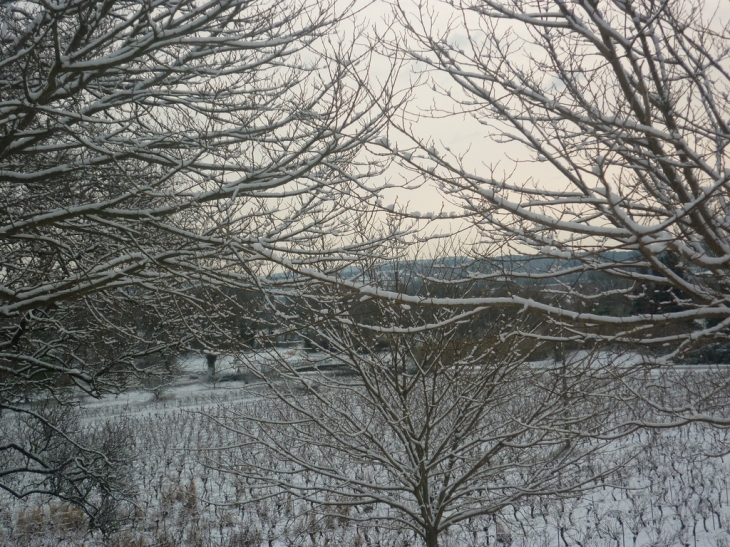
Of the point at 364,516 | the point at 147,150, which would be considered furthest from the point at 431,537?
the point at 147,150

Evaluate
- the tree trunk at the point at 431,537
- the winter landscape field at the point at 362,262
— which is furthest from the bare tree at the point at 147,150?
the tree trunk at the point at 431,537

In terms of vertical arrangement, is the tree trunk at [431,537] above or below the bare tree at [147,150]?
below

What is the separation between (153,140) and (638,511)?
25.0 ft

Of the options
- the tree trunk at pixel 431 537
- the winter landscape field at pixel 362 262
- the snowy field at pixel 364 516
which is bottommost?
the snowy field at pixel 364 516

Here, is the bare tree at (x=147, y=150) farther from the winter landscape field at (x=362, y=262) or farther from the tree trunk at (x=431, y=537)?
the tree trunk at (x=431, y=537)

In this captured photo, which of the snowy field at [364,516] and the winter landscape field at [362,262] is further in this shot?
the snowy field at [364,516]

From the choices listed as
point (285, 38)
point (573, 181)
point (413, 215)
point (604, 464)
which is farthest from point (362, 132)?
point (604, 464)

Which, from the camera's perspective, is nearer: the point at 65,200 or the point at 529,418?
the point at 529,418

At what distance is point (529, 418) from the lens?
4688 mm

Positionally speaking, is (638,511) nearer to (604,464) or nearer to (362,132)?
(604,464)

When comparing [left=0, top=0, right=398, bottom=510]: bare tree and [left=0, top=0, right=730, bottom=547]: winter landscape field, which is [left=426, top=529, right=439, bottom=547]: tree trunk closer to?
[left=0, top=0, right=730, bottom=547]: winter landscape field

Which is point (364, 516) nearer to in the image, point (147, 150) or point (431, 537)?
point (431, 537)


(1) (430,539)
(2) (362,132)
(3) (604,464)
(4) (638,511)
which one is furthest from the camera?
(3) (604,464)

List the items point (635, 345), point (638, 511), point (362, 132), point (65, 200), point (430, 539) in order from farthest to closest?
point (638, 511) < point (65, 200) < point (430, 539) < point (362, 132) < point (635, 345)
